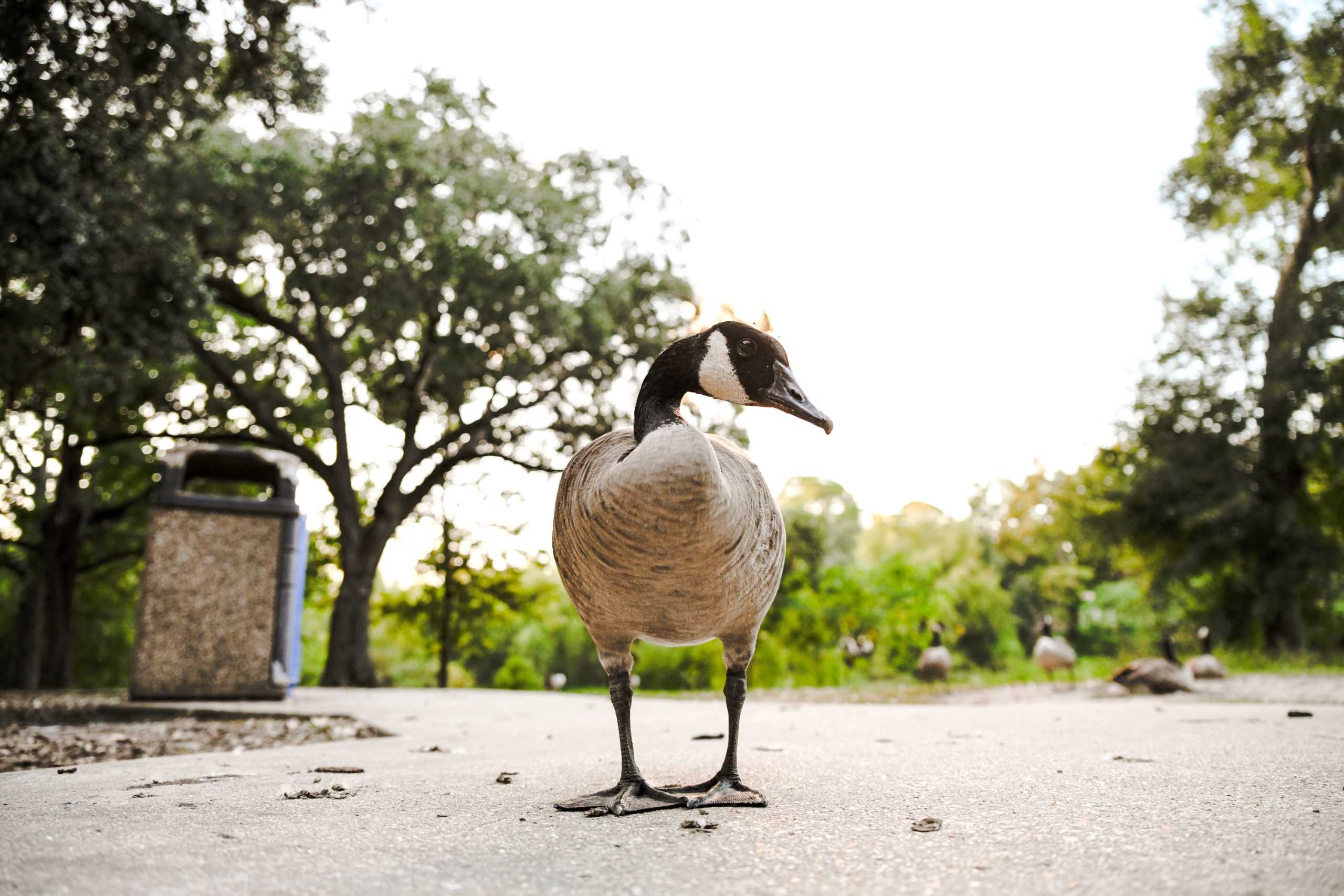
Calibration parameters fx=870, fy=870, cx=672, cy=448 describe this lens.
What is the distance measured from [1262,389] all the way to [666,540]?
65.3 ft

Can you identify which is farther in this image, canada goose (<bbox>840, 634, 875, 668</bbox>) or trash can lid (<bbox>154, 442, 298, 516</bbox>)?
canada goose (<bbox>840, 634, 875, 668</bbox>)

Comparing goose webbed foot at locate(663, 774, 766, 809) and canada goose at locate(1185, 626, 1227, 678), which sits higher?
goose webbed foot at locate(663, 774, 766, 809)

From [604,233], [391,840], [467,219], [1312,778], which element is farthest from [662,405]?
[604,233]

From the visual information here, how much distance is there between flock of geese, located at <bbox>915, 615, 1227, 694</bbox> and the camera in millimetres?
10586

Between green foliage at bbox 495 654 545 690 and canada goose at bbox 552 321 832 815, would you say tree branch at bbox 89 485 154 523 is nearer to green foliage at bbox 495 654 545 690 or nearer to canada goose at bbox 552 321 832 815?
green foliage at bbox 495 654 545 690

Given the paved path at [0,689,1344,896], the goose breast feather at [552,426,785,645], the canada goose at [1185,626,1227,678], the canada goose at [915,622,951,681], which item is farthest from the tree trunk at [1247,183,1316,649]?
the goose breast feather at [552,426,785,645]

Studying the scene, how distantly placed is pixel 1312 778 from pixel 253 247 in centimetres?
1821

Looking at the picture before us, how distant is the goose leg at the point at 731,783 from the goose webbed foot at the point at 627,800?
99mm

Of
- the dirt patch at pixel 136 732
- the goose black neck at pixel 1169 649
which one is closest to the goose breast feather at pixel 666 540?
the dirt patch at pixel 136 732

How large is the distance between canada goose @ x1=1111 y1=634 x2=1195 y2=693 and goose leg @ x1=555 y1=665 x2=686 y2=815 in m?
9.17

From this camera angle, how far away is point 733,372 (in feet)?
11.9

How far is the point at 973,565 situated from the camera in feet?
113

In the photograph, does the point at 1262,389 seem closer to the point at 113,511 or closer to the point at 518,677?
the point at 518,677

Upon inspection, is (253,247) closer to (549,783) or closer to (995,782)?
(549,783)
